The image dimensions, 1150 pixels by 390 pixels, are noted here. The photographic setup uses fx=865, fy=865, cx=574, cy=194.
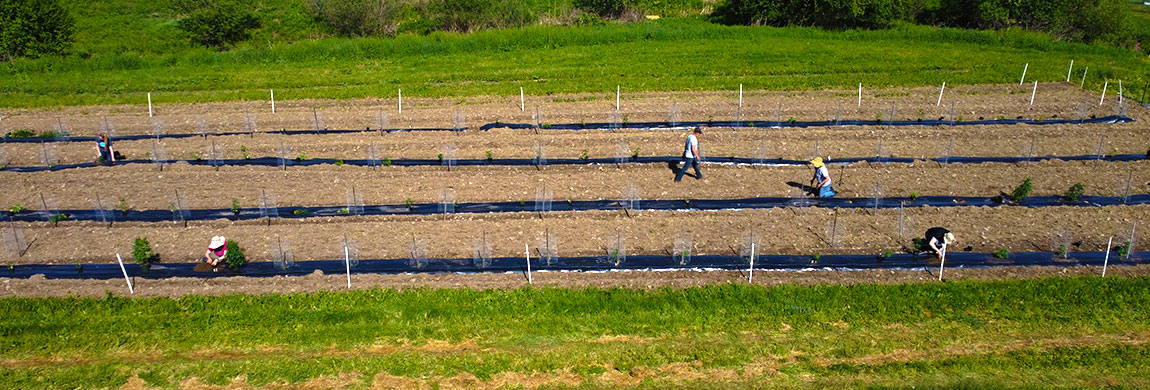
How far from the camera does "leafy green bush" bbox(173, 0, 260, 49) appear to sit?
136ft

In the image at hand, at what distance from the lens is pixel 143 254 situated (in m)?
16.8

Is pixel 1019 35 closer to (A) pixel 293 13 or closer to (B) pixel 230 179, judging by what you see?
(B) pixel 230 179

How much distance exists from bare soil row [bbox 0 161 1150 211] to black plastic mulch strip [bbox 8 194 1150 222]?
0.98 ft

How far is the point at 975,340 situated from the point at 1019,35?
96.9 ft

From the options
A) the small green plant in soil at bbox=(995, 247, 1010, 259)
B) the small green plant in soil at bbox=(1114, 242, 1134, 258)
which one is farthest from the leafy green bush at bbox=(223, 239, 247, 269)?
the small green plant in soil at bbox=(1114, 242, 1134, 258)

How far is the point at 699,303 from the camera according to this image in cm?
1540

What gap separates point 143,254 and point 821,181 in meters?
14.5

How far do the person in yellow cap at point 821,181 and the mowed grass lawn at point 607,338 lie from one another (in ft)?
14.7

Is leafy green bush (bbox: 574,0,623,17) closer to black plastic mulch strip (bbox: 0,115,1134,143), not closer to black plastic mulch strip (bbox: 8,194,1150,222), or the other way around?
black plastic mulch strip (bbox: 0,115,1134,143)

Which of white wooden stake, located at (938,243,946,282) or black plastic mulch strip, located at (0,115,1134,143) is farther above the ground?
black plastic mulch strip, located at (0,115,1134,143)

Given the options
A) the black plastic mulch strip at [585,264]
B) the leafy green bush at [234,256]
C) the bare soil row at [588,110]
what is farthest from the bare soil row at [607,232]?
the bare soil row at [588,110]

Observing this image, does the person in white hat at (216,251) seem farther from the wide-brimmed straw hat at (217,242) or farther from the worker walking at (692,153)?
the worker walking at (692,153)

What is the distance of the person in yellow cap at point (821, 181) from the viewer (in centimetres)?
1981

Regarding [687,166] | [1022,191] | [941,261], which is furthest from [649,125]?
[941,261]
